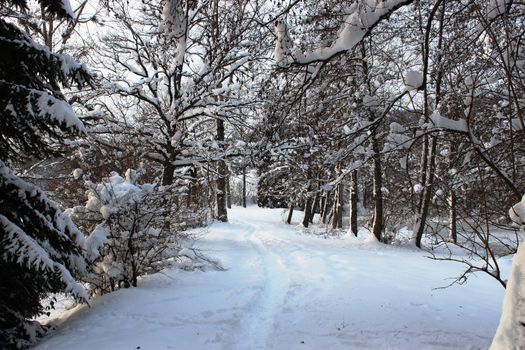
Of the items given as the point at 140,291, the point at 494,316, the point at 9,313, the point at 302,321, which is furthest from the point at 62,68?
the point at 494,316

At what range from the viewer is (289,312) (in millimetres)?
5469

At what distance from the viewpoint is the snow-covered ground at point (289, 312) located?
14.4 feet

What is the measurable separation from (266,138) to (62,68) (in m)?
2.69

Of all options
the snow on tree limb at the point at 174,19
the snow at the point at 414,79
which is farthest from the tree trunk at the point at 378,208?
the snow on tree limb at the point at 174,19

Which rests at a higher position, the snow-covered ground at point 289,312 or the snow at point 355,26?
the snow at point 355,26

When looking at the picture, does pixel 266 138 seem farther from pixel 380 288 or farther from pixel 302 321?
pixel 380 288

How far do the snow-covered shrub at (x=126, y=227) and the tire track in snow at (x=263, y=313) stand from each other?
6.53ft

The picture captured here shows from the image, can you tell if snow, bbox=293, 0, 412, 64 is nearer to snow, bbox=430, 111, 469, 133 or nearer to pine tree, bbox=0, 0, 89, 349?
snow, bbox=430, 111, 469, 133

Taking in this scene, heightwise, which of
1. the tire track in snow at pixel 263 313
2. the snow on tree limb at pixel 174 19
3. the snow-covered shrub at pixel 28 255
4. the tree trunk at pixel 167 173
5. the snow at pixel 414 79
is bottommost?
the tire track in snow at pixel 263 313

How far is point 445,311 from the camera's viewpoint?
18.0 feet

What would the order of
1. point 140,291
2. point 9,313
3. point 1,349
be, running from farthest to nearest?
1. point 140,291
2. point 9,313
3. point 1,349

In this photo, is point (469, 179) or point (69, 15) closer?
point (69, 15)

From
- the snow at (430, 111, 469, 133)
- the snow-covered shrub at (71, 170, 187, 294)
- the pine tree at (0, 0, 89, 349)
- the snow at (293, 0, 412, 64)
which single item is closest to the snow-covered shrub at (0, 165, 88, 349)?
the pine tree at (0, 0, 89, 349)

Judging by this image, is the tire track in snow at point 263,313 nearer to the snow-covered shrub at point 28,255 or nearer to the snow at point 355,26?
the snow-covered shrub at point 28,255
